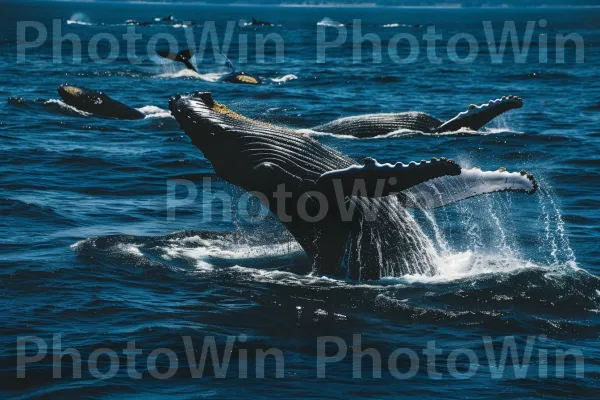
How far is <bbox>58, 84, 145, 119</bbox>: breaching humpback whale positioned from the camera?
26547mm

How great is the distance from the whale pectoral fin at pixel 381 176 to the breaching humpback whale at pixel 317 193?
177 mm

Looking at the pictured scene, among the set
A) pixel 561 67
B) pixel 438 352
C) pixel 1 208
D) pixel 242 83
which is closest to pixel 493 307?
pixel 438 352

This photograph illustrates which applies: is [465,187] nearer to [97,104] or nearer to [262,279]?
[262,279]

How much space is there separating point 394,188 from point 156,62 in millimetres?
40446

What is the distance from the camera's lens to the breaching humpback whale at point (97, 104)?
26.5 m

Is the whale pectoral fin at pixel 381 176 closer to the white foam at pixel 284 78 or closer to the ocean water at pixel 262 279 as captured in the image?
the ocean water at pixel 262 279

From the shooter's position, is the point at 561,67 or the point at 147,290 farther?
A: the point at 561,67

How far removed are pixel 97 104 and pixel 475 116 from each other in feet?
35.2

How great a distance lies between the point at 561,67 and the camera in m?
45.4

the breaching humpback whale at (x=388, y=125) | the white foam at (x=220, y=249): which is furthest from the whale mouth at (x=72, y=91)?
the white foam at (x=220, y=249)

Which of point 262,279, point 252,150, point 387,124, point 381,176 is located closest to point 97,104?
point 387,124

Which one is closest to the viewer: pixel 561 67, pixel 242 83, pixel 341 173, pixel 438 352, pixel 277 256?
pixel 438 352

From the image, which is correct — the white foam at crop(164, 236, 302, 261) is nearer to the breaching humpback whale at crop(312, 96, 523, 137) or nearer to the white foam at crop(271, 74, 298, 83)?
the breaching humpback whale at crop(312, 96, 523, 137)

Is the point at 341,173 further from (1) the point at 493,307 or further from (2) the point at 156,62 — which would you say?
(2) the point at 156,62
